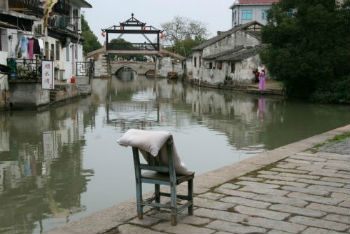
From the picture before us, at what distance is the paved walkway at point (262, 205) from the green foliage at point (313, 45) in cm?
1820

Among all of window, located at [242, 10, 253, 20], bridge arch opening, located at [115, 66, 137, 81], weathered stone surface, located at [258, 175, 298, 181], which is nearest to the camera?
weathered stone surface, located at [258, 175, 298, 181]

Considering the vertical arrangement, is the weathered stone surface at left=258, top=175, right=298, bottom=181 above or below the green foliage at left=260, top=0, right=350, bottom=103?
below

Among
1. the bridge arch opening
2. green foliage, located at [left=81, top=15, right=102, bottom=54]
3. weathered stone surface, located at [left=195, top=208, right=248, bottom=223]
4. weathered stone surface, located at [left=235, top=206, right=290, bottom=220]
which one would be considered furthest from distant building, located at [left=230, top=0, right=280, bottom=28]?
weathered stone surface, located at [left=195, top=208, right=248, bottom=223]

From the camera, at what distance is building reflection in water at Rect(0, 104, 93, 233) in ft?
21.8

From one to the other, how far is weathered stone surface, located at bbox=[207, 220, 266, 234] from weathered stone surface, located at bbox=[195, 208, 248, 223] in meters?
0.14

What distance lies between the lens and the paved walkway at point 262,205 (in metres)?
5.02

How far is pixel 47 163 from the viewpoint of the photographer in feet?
33.3

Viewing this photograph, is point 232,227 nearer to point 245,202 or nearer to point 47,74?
point 245,202

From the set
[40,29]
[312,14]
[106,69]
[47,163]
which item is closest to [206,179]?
[47,163]

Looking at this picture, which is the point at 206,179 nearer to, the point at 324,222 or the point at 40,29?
the point at 324,222

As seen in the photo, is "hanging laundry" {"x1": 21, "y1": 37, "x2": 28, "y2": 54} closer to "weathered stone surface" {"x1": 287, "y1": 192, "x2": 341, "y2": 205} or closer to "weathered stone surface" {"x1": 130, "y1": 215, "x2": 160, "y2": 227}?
"weathered stone surface" {"x1": 287, "y1": 192, "x2": 341, "y2": 205}

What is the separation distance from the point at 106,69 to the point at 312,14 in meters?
43.9

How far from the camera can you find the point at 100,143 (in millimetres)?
12891

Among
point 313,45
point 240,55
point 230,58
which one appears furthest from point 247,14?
point 313,45
